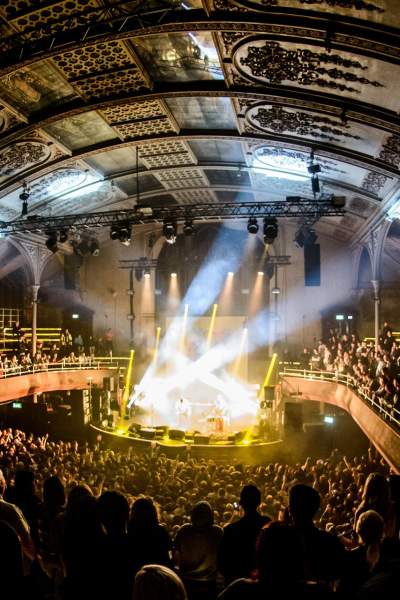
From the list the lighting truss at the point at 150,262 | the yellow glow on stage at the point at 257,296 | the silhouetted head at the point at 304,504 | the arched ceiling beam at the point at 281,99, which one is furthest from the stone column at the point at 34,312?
the silhouetted head at the point at 304,504

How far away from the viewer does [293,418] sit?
57.0 feet

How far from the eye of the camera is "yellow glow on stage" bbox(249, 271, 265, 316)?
78.6ft

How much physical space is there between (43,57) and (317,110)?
5302mm

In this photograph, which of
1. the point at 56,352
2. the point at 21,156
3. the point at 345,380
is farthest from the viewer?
the point at 56,352

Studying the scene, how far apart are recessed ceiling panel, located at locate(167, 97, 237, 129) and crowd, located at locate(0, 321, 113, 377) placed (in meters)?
10.6

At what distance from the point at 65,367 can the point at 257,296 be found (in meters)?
9.80

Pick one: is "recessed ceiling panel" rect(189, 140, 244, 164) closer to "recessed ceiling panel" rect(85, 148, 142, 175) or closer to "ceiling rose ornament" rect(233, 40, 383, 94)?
"recessed ceiling panel" rect(85, 148, 142, 175)

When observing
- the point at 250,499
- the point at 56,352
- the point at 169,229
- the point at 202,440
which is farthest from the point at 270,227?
the point at 56,352

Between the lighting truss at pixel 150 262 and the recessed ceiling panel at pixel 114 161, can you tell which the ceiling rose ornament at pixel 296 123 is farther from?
the lighting truss at pixel 150 262

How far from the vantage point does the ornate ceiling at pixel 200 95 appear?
23.5 ft

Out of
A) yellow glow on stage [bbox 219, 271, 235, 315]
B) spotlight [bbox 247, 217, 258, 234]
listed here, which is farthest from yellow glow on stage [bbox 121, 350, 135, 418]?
spotlight [bbox 247, 217, 258, 234]

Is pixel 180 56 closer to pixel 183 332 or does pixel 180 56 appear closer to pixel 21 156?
pixel 21 156

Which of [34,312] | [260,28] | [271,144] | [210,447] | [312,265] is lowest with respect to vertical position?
[210,447]

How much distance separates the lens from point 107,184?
1672 centimetres
